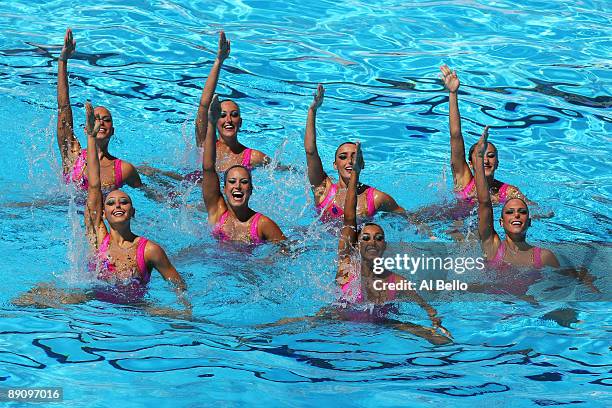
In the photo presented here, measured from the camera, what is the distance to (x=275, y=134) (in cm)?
1057

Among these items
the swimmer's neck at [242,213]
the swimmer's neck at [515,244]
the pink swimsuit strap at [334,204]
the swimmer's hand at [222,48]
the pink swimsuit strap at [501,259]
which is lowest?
the pink swimsuit strap at [501,259]

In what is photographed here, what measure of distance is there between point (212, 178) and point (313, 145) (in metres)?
0.96

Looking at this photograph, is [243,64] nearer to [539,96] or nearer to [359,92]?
[359,92]

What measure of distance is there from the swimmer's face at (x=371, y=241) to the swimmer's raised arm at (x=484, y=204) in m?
0.84

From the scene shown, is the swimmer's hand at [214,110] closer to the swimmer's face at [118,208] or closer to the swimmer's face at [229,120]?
the swimmer's face at [118,208]

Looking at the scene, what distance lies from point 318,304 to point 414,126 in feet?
14.8

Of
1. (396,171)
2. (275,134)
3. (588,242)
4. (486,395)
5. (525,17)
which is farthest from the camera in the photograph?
(525,17)

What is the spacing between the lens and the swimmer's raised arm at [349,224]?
6.33 m

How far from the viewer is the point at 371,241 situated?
21.0 feet

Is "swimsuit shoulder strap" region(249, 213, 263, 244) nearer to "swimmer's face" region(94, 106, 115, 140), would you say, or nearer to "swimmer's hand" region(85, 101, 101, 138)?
"swimmer's hand" region(85, 101, 101, 138)

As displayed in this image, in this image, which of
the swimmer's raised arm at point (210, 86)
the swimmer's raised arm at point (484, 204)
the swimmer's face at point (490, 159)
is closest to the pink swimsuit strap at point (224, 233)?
the swimmer's raised arm at point (210, 86)

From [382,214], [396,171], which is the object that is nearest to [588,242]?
[382,214]

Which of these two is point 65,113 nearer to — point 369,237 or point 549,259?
point 369,237

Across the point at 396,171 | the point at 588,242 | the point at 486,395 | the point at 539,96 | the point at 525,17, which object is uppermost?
the point at 525,17
